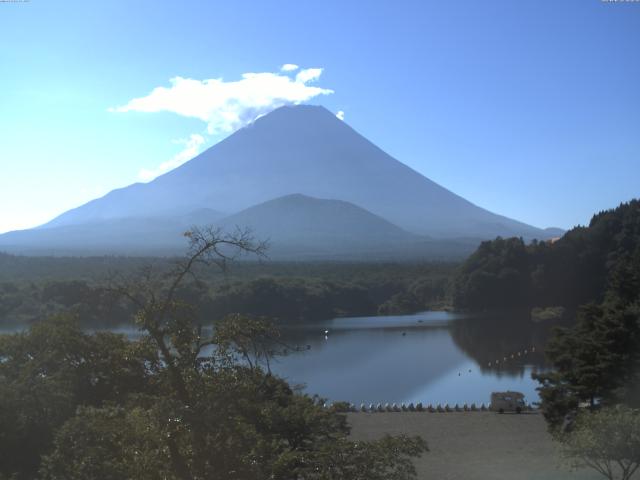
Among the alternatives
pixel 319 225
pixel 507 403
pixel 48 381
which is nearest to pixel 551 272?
pixel 507 403

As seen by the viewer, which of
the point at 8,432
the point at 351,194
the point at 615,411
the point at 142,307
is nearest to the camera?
the point at 142,307

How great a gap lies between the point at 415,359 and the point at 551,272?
598 inches

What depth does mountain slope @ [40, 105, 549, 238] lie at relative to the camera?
116m

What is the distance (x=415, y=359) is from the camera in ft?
69.2

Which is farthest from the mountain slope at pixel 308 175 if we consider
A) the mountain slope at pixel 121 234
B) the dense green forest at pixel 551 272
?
the dense green forest at pixel 551 272

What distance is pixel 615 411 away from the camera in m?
6.33

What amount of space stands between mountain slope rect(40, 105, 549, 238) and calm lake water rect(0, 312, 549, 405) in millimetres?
85801

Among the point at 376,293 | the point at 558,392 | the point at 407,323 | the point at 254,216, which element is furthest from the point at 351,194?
the point at 558,392

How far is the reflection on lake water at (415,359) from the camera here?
Answer: 1638 cm

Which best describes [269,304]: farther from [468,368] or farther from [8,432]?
[8,432]

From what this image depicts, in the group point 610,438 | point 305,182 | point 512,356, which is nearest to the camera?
point 610,438

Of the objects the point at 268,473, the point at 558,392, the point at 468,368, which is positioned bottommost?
the point at 468,368

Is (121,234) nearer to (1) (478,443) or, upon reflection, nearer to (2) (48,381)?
(1) (478,443)

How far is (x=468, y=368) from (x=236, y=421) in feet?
56.5
